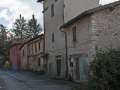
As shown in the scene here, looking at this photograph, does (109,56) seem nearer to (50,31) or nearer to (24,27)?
(50,31)

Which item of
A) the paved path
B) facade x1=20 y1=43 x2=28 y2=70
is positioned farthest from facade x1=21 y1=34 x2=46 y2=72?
the paved path

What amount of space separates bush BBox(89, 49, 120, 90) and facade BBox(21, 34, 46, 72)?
2849 cm

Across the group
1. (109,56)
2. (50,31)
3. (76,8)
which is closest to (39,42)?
(50,31)

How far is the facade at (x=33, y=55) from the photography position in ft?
161

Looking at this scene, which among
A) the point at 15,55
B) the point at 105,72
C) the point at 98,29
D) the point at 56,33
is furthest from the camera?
the point at 15,55

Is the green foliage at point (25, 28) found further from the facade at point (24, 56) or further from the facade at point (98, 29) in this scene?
the facade at point (98, 29)

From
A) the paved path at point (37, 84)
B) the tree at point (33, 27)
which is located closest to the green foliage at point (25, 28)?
the tree at point (33, 27)

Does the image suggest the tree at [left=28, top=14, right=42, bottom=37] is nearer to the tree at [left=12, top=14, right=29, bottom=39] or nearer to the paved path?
the tree at [left=12, top=14, right=29, bottom=39]

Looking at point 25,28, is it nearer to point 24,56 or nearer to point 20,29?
point 20,29

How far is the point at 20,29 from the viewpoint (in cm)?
11238

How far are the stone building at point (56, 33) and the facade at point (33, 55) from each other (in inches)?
209

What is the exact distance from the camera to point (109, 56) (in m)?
16.9

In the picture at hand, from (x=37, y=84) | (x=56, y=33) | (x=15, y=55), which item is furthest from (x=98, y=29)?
(x=15, y=55)

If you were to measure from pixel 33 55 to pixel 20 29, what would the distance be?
5873cm
